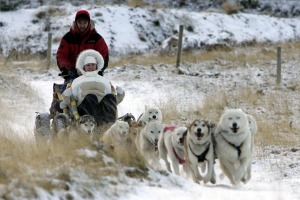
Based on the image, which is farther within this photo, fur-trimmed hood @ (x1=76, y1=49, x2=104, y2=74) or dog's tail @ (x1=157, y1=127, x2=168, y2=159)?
fur-trimmed hood @ (x1=76, y1=49, x2=104, y2=74)

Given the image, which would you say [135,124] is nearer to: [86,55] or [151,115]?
[151,115]

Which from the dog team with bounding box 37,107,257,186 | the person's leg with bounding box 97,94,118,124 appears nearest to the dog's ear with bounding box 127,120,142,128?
the person's leg with bounding box 97,94,118,124

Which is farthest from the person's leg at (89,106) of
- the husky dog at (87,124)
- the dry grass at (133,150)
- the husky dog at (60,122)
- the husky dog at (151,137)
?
the dry grass at (133,150)

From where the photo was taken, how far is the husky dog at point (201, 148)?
6168mm

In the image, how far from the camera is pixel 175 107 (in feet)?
41.4

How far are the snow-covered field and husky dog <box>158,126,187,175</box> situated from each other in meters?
0.60

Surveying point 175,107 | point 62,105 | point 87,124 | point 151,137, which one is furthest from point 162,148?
point 175,107

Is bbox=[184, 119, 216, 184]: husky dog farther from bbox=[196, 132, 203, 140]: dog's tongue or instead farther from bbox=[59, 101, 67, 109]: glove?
bbox=[59, 101, 67, 109]: glove

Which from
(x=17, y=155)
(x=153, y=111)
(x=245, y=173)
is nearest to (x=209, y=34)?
(x=153, y=111)

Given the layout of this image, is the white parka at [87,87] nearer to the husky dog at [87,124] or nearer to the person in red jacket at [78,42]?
the husky dog at [87,124]

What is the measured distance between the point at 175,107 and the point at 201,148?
6.38 metres

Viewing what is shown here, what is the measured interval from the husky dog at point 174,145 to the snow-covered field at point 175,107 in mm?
599

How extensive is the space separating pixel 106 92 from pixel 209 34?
60.7ft

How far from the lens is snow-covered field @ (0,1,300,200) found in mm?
4480
